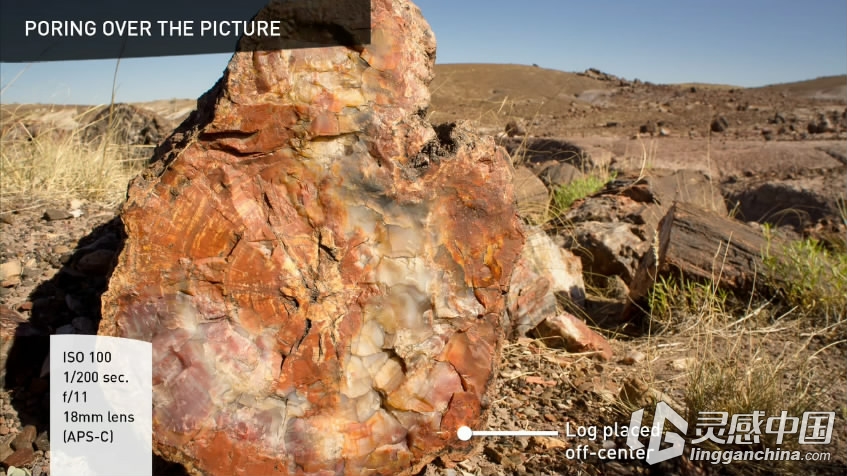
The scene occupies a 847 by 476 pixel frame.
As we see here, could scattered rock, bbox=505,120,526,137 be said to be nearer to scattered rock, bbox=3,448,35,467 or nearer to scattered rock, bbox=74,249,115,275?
scattered rock, bbox=74,249,115,275

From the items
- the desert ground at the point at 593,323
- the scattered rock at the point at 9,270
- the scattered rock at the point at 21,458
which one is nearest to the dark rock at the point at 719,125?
the desert ground at the point at 593,323

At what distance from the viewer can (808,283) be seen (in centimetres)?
339

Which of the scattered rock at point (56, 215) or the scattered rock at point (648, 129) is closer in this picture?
the scattered rock at point (56, 215)

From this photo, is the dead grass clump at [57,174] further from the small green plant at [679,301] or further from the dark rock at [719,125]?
the dark rock at [719,125]

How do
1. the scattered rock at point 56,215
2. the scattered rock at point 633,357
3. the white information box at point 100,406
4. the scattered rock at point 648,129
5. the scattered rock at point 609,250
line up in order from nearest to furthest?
the white information box at point 100,406
the scattered rock at point 633,357
the scattered rock at point 56,215
the scattered rock at point 609,250
the scattered rock at point 648,129

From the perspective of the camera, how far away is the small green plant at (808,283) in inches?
132

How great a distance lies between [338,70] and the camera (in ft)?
6.06

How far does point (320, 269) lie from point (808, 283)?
9.13 ft

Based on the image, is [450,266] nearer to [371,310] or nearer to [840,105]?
[371,310]

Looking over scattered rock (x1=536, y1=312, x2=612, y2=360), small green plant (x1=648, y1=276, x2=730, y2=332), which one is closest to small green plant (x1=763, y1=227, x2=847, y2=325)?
small green plant (x1=648, y1=276, x2=730, y2=332)

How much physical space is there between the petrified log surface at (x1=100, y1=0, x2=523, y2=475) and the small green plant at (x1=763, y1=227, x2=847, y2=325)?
7.19 feet

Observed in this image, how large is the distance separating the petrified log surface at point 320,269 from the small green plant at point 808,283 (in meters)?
2.19

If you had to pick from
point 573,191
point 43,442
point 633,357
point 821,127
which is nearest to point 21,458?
point 43,442

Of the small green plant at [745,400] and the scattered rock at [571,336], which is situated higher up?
the scattered rock at [571,336]
